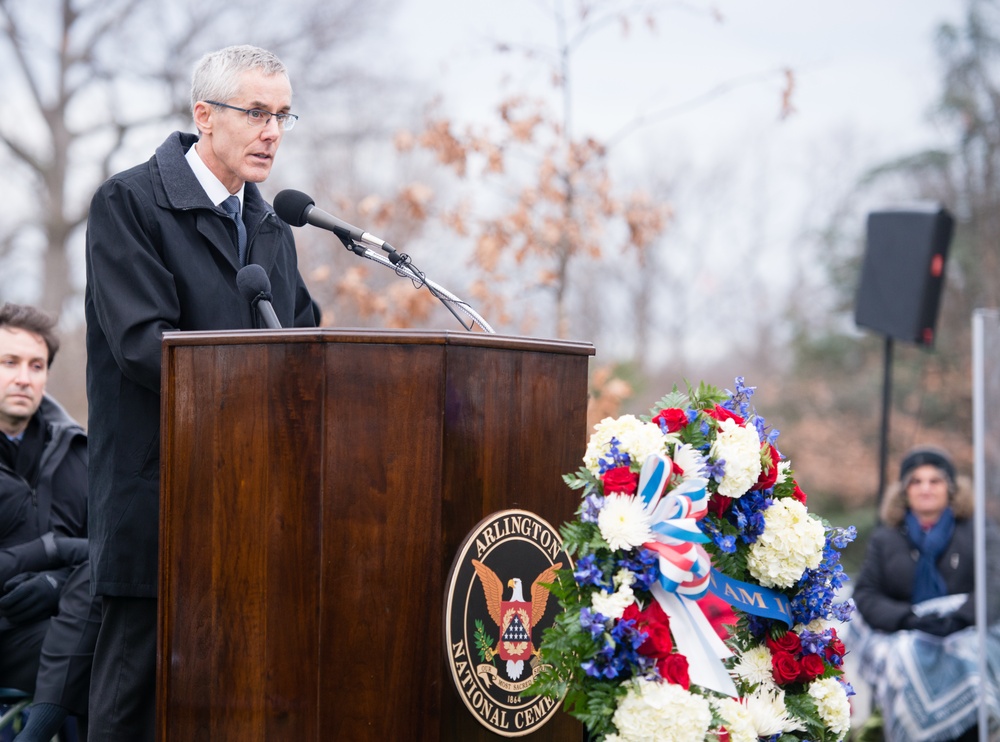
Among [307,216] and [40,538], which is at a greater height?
[307,216]

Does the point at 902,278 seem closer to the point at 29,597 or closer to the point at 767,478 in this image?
the point at 767,478

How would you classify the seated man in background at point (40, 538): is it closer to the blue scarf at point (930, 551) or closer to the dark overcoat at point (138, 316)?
the dark overcoat at point (138, 316)

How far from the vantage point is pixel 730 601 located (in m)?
2.37

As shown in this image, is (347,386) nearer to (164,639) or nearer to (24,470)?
Answer: (164,639)

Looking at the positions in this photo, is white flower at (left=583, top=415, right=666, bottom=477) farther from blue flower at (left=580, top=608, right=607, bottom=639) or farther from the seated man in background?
the seated man in background

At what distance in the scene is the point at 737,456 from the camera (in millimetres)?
2328

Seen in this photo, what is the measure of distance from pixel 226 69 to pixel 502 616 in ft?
4.28

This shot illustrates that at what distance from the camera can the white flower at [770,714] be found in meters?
2.34

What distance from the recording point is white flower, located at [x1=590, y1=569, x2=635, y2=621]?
213 centimetres

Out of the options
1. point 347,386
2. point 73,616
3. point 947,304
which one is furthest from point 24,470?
point 947,304

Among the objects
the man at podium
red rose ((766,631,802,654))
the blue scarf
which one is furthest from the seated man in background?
the blue scarf

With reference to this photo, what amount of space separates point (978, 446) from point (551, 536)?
128 inches

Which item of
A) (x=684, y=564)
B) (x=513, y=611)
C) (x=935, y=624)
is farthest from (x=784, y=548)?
(x=935, y=624)

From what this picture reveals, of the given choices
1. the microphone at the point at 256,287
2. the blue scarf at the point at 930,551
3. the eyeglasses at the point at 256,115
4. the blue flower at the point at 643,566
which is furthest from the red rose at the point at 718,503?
the blue scarf at the point at 930,551
